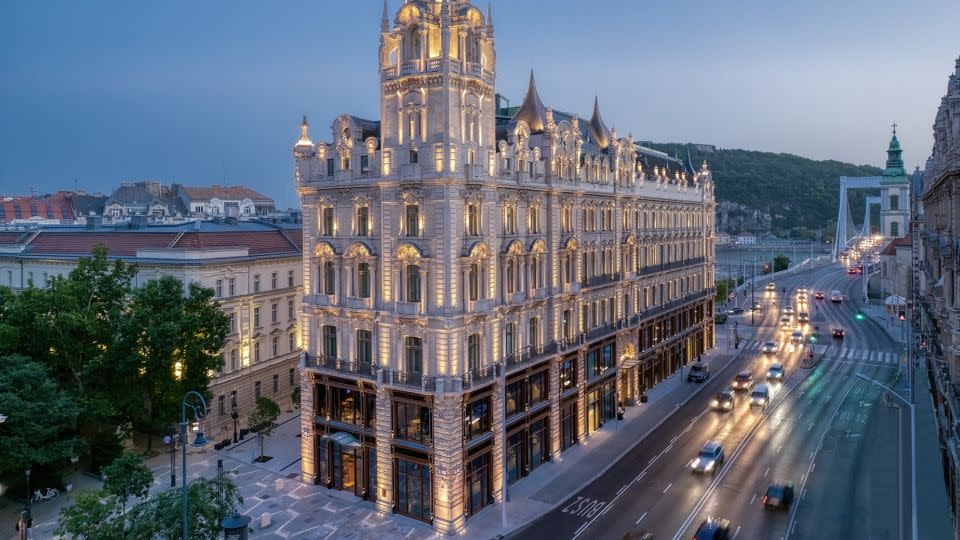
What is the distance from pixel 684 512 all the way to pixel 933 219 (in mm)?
28832

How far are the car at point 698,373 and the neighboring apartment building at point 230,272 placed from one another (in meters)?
41.6

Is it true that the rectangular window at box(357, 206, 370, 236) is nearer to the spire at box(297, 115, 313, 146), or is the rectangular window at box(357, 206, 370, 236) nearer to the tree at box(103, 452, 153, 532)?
the spire at box(297, 115, 313, 146)

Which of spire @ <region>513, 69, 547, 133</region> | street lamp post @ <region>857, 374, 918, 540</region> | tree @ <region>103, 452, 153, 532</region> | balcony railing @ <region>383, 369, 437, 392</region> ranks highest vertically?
spire @ <region>513, 69, 547, 133</region>

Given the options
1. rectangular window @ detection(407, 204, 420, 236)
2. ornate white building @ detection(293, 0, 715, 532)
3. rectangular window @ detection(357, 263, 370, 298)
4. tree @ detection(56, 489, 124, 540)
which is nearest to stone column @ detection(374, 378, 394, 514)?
ornate white building @ detection(293, 0, 715, 532)

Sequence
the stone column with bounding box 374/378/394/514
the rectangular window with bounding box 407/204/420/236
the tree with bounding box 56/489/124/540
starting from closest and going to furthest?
the tree with bounding box 56/489/124/540 < the rectangular window with bounding box 407/204/420/236 < the stone column with bounding box 374/378/394/514

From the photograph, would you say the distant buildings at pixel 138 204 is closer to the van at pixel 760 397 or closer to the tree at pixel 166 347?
the tree at pixel 166 347

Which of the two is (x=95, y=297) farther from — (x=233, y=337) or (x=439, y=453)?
(x=439, y=453)

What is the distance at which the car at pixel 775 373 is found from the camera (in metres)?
69.1

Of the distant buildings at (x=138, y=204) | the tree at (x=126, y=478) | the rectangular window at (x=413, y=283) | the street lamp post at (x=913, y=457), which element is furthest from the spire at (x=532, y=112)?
the distant buildings at (x=138, y=204)

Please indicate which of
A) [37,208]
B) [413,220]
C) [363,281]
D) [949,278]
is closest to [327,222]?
[363,281]

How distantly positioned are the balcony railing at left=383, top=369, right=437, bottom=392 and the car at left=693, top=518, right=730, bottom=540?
16144 mm

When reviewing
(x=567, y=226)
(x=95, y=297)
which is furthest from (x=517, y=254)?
(x=95, y=297)

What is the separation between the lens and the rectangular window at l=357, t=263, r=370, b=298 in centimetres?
4091

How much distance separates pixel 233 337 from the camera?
177 ft
